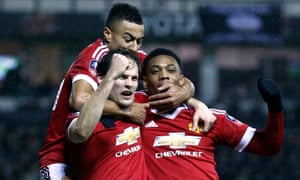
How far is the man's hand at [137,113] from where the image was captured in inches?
193

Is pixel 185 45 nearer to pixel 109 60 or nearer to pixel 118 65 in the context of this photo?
pixel 109 60

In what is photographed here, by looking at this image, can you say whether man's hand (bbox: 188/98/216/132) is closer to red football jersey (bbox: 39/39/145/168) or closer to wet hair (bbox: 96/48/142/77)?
wet hair (bbox: 96/48/142/77)

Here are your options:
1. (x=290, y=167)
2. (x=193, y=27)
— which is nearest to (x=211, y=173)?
(x=290, y=167)

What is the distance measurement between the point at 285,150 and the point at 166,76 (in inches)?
558

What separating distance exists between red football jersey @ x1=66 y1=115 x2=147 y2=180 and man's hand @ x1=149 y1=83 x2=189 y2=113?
33 centimetres

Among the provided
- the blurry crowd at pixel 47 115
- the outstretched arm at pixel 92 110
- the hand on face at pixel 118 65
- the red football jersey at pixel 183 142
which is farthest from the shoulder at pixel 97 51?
the blurry crowd at pixel 47 115

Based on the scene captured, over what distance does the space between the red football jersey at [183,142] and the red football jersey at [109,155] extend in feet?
0.64

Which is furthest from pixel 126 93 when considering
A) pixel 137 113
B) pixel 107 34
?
pixel 107 34

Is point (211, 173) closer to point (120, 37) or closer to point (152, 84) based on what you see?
point (152, 84)

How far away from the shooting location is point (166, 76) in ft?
16.9

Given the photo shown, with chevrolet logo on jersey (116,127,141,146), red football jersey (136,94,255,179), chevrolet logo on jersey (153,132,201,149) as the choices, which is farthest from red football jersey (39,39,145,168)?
chevrolet logo on jersey (153,132,201,149)

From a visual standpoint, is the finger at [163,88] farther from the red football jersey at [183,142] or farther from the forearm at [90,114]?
the forearm at [90,114]

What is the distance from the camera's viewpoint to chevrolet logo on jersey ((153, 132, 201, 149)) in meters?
5.06

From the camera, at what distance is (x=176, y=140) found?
507cm
